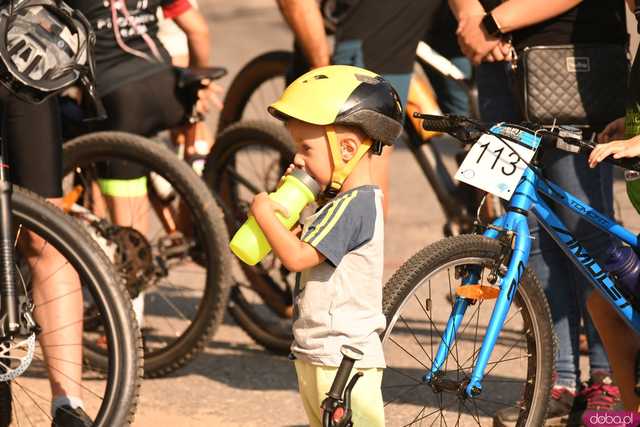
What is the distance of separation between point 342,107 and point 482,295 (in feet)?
2.42

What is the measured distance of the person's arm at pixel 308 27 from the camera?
5215 mm

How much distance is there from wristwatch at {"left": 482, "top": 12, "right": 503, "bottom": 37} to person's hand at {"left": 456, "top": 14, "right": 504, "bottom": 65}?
0.01 metres

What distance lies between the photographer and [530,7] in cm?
432

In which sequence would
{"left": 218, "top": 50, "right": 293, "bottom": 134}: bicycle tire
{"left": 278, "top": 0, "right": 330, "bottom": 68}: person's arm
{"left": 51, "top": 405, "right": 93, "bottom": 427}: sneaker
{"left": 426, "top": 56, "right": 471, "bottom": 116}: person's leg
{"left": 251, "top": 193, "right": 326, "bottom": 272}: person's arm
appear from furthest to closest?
{"left": 426, "top": 56, "right": 471, "bottom": 116}: person's leg → {"left": 218, "top": 50, "right": 293, "bottom": 134}: bicycle tire → {"left": 278, "top": 0, "right": 330, "bottom": 68}: person's arm → {"left": 51, "top": 405, "right": 93, "bottom": 427}: sneaker → {"left": 251, "top": 193, "right": 326, "bottom": 272}: person's arm

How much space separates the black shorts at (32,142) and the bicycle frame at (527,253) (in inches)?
52.6

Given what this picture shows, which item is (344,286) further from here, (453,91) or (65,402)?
(453,91)

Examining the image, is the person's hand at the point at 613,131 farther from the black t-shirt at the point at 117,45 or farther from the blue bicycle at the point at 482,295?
the black t-shirt at the point at 117,45

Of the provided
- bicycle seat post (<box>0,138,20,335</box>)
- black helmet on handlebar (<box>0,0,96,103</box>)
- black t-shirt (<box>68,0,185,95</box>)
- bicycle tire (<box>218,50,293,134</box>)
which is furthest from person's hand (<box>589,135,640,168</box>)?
bicycle tire (<box>218,50,293,134</box>)

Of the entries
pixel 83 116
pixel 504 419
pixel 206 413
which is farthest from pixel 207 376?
pixel 504 419

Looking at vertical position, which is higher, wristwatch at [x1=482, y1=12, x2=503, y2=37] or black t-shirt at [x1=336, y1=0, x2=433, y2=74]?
wristwatch at [x1=482, y1=12, x2=503, y2=37]

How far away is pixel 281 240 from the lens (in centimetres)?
349

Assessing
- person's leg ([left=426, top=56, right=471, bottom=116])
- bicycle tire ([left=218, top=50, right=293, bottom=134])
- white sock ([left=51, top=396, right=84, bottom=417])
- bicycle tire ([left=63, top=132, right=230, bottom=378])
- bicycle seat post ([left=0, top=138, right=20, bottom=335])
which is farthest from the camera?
person's leg ([left=426, top=56, right=471, bottom=116])

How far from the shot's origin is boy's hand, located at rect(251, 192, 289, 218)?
11.5ft

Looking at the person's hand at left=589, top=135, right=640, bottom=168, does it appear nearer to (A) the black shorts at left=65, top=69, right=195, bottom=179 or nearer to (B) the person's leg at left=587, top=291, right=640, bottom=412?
(B) the person's leg at left=587, top=291, right=640, bottom=412
